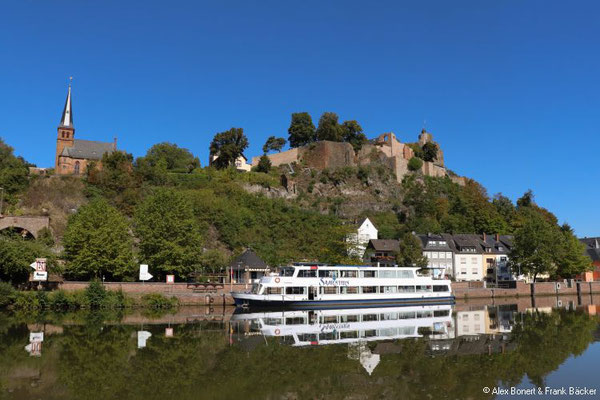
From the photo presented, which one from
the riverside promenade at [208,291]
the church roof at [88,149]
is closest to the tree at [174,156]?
the church roof at [88,149]

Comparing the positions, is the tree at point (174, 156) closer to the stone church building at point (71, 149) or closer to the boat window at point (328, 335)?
the stone church building at point (71, 149)

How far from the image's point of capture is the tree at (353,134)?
96.1 meters

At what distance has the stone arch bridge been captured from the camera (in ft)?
172

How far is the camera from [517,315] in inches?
1515

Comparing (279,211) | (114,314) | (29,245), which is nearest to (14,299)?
(29,245)

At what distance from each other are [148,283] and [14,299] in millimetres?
9997

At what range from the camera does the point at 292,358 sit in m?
20.7

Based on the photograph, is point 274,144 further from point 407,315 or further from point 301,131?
point 407,315

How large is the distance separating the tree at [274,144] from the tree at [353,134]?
38.7ft

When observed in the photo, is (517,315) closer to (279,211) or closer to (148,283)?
(148,283)

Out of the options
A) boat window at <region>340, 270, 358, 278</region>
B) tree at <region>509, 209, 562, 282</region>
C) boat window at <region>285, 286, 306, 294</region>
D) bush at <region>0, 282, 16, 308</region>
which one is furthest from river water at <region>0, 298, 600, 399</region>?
tree at <region>509, 209, 562, 282</region>

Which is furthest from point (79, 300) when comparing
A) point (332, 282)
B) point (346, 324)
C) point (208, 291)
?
point (346, 324)

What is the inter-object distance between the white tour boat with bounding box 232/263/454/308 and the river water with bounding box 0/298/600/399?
7622 millimetres

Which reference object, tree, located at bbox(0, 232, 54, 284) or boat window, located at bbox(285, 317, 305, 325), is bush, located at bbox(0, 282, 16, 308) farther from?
boat window, located at bbox(285, 317, 305, 325)
